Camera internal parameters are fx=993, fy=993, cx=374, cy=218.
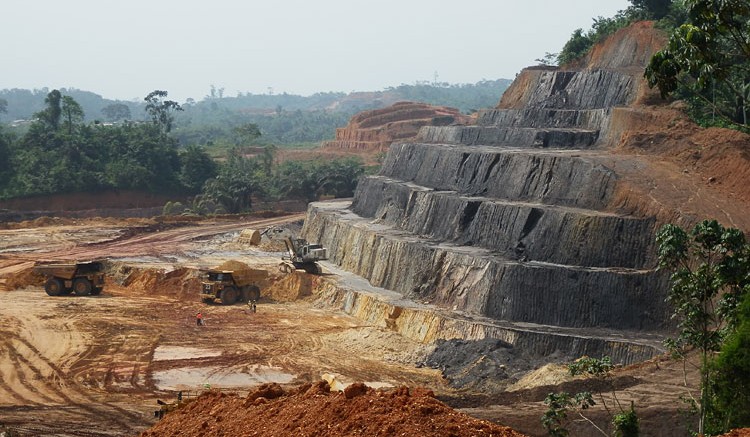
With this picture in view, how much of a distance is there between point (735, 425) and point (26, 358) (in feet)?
85.6

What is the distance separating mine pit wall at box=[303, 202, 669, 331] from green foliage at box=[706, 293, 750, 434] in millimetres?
13947

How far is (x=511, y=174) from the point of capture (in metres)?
44.8

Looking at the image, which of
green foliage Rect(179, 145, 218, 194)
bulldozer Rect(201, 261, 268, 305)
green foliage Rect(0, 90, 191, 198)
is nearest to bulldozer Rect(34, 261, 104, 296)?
bulldozer Rect(201, 261, 268, 305)

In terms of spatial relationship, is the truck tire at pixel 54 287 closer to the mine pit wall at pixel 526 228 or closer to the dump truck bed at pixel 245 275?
the dump truck bed at pixel 245 275

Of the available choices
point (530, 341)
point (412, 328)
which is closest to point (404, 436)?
point (530, 341)

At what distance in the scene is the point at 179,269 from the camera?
52406mm

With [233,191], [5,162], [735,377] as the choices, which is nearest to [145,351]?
[735,377]

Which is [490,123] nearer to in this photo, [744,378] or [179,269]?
[179,269]

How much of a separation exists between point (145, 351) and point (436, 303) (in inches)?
455

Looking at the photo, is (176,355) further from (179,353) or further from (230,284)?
(230,284)

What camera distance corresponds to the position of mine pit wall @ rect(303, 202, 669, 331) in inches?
1288

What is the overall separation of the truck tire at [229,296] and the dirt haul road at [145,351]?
26.2 inches

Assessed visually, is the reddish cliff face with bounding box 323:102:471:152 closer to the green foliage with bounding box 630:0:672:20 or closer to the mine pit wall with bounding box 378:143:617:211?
the green foliage with bounding box 630:0:672:20

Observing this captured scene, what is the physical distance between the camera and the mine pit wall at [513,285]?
32719 mm
